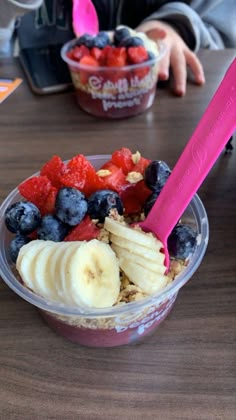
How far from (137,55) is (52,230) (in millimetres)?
560

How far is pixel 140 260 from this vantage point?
53 centimetres

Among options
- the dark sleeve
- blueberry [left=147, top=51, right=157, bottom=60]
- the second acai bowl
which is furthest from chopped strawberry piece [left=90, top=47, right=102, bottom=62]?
the dark sleeve

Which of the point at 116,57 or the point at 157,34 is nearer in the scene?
the point at 116,57

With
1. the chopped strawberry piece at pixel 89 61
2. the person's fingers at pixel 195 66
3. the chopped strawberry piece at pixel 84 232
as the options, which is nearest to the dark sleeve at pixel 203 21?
the person's fingers at pixel 195 66

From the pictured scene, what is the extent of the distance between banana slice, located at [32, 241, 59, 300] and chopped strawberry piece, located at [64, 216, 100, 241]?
4 centimetres

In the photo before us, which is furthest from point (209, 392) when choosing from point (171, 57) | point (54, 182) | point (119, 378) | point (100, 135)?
point (171, 57)

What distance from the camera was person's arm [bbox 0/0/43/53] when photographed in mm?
1265

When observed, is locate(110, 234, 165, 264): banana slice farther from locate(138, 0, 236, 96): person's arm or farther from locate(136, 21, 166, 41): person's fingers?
locate(136, 21, 166, 41): person's fingers

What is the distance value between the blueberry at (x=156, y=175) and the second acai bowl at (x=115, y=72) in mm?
436

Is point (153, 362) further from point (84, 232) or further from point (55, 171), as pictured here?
point (55, 171)

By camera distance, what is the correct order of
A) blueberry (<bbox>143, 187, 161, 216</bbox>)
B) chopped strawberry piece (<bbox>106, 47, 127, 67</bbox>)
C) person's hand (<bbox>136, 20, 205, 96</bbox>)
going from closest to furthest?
blueberry (<bbox>143, 187, 161, 216</bbox>)
chopped strawberry piece (<bbox>106, 47, 127, 67</bbox>)
person's hand (<bbox>136, 20, 205, 96</bbox>)

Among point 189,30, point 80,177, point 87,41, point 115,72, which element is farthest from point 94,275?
point 189,30

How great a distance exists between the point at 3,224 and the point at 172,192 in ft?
0.80

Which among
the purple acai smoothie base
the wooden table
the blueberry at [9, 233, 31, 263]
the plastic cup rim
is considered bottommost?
the wooden table
